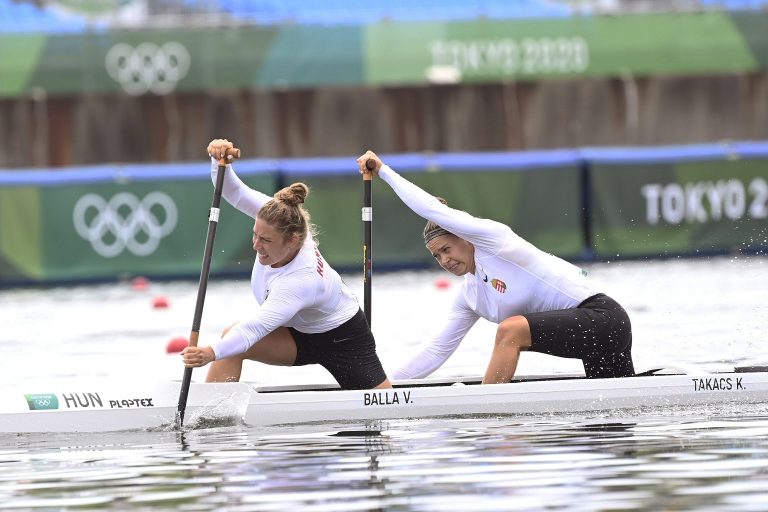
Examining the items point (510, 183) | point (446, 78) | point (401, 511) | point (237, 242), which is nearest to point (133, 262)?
point (237, 242)

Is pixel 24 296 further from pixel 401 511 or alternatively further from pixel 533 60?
pixel 401 511

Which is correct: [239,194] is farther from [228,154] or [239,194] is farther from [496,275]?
[496,275]

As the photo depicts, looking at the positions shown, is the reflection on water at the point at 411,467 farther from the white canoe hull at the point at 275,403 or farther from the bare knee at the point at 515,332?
the bare knee at the point at 515,332

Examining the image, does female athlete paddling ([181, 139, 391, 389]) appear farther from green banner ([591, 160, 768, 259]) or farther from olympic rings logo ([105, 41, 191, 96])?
olympic rings logo ([105, 41, 191, 96])

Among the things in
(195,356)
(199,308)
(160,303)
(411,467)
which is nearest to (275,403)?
(199,308)

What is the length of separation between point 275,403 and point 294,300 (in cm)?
76

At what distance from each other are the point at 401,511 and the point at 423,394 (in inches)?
118

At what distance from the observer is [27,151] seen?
2298 centimetres

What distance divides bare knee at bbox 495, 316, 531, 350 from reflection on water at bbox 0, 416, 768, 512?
0.42 meters

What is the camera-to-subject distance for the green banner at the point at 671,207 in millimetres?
19969

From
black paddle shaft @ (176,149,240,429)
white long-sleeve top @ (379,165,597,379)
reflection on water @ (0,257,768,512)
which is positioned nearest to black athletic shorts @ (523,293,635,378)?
white long-sleeve top @ (379,165,597,379)

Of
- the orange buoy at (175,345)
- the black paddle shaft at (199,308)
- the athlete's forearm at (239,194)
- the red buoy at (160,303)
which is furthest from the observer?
the red buoy at (160,303)

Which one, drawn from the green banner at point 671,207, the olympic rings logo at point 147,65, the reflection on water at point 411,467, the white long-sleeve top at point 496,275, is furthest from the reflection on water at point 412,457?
the olympic rings logo at point 147,65

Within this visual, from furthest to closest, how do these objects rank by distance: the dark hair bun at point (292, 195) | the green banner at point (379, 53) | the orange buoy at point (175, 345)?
the green banner at point (379, 53), the orange buoy at point (175, 345), the dark hair bun at point (292, 195)
